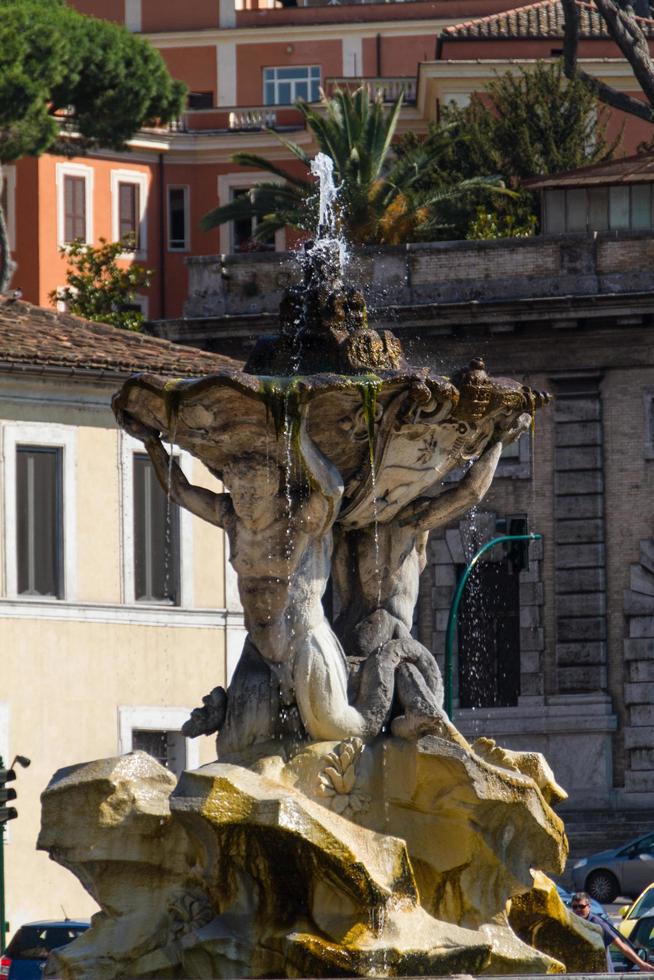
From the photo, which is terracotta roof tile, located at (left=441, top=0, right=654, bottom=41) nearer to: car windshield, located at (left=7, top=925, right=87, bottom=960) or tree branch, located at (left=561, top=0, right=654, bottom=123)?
tree branch, located at (left=561, top=0, right=654, bottom=123)

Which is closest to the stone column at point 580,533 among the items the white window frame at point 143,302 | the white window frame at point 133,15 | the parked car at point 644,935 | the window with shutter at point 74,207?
the parked car at point 644,935

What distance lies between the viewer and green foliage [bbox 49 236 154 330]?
58.9m

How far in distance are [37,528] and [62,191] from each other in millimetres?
33709

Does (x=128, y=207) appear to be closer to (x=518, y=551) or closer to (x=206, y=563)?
(x=206, y=563)

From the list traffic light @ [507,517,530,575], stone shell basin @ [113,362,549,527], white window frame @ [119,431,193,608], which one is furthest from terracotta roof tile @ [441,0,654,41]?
stone shell basin @ [113,362,549,527]

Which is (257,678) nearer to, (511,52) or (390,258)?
(390,258)

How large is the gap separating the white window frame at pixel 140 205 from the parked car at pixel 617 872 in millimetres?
33475

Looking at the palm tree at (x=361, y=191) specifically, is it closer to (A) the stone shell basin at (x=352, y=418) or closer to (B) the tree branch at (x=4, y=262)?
(B) the tree branch at (x=4, y=262)

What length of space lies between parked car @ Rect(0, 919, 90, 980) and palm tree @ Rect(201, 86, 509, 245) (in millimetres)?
26310

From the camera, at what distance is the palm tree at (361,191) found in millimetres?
50688

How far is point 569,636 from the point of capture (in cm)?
4750

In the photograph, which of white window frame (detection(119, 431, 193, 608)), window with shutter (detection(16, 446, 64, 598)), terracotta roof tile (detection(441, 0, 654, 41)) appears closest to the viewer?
window with shutter (detection(16, 446, 64, 598))

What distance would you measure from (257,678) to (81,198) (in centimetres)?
5548

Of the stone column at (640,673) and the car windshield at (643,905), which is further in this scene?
the stone column at (640,673)
